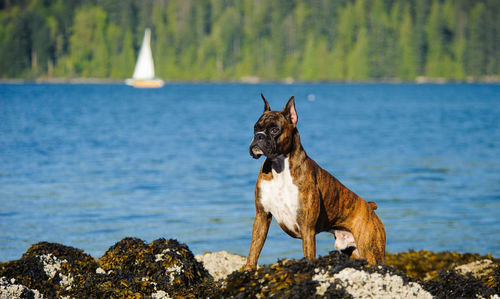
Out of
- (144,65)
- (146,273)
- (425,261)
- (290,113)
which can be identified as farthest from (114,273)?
(144,65)

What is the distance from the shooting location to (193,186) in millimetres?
23594

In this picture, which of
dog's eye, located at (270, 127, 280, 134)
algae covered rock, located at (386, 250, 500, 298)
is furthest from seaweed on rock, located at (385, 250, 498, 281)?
dog's eye, located at (270, 127, 280, 134)

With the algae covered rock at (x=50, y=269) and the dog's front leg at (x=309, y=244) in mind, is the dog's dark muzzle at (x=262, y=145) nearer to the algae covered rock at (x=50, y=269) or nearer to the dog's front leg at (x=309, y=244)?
the dog's front leg at (x=309, y=244)

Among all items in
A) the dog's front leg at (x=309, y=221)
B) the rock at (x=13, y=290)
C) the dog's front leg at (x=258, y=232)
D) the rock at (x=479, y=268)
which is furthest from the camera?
the rock at (x=479, y=268)

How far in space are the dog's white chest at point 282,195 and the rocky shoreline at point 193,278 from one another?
1.61ft

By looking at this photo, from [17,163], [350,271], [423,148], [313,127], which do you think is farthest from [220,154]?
[350,271]

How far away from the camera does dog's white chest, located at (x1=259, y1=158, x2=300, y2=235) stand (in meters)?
6.25

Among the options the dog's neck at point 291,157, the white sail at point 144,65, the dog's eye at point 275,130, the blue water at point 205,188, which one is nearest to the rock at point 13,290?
the dog's neck at point 291,157

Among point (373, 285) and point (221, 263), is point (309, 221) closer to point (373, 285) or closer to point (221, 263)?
point (373, 285)

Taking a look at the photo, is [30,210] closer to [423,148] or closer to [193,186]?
[193,186]

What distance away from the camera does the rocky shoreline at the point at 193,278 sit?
549 centimetres

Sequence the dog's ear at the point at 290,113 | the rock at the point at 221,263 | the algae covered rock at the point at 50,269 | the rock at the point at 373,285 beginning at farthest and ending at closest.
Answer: the rock at the point at 221,263
the algae covered rock at the point at 50,269
the dog's ear at the point at 290,113
the rock at the point at 373,285

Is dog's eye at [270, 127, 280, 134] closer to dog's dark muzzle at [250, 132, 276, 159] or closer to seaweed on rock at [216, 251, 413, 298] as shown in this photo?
dog's dark muzzle at [250, 132, 276, 159]

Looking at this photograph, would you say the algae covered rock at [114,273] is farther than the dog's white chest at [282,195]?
Yes
